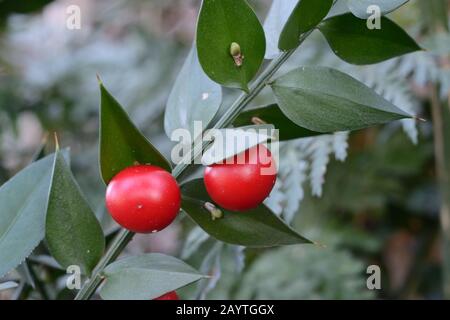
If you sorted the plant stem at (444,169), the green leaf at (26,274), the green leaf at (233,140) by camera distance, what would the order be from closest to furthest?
the green leaf at (233,140) → the green leaf at (26,274) → the plant stem at (444,169)

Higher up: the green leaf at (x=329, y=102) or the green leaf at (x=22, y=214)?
the green leaf at (x=329, y=102)

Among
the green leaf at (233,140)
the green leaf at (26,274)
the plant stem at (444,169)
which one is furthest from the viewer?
the plant stem at (444,169)

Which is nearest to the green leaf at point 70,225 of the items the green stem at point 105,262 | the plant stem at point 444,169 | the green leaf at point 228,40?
the green stem at point 105,262

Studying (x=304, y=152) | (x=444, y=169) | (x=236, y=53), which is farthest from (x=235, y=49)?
(x=444, y=169)

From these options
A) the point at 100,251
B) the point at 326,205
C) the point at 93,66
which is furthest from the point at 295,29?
the point at 93,66

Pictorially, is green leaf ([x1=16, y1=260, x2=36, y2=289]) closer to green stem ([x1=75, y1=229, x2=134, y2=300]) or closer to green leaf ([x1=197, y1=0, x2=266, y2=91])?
green stem ([x1=75, y1=229, x2=134, y2=300])

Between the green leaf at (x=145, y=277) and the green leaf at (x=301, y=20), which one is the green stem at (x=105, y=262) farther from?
the green leaf at (x=301, y=20)

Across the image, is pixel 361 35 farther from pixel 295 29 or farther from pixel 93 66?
pixel 93 66
